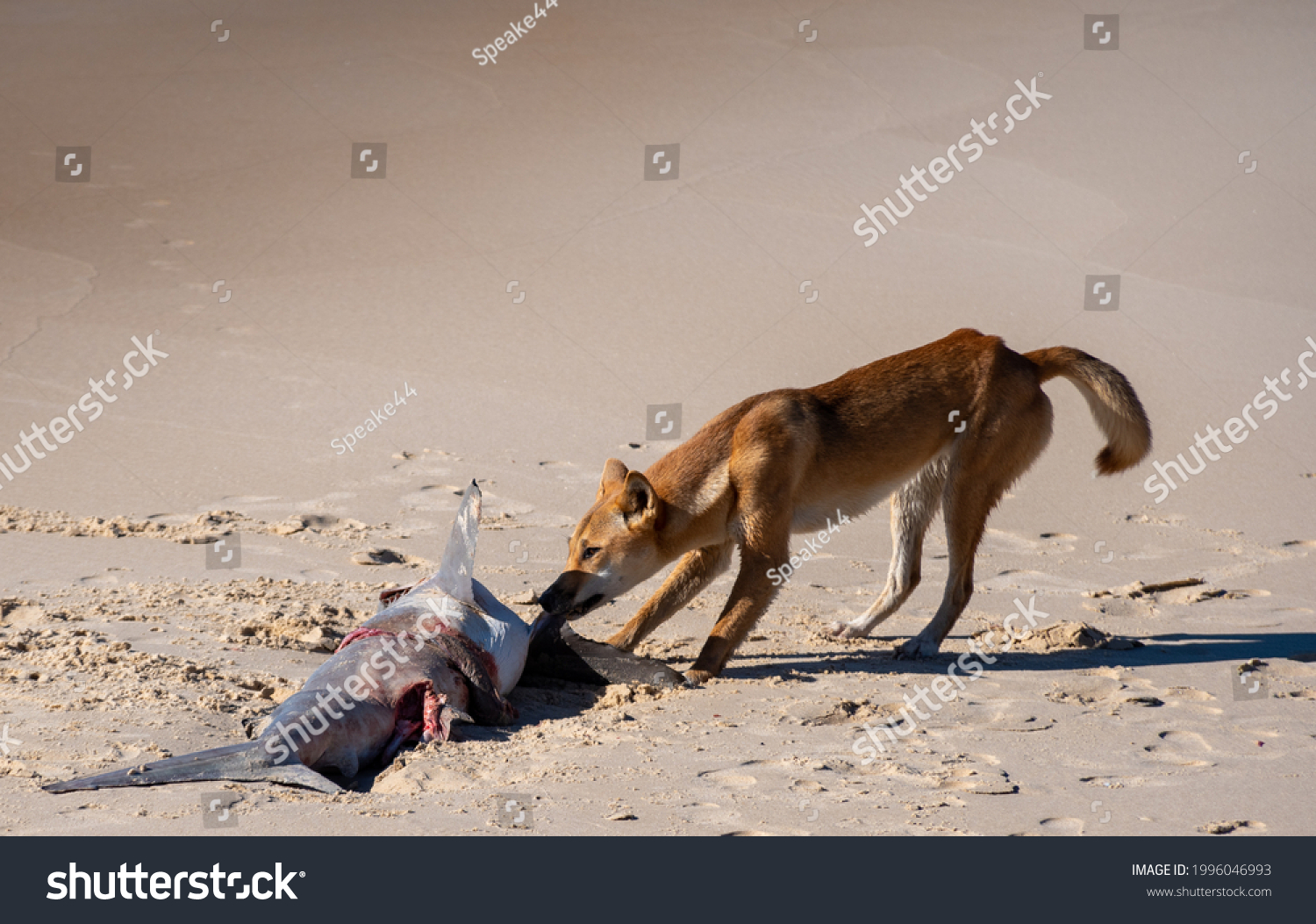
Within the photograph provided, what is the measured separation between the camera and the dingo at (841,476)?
269 inches

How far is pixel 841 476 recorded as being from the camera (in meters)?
7.26

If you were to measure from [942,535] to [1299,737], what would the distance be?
143 inches

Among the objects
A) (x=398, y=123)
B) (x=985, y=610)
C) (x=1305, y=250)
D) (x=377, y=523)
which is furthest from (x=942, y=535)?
(x=398, y=123)

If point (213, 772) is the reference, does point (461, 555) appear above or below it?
above
